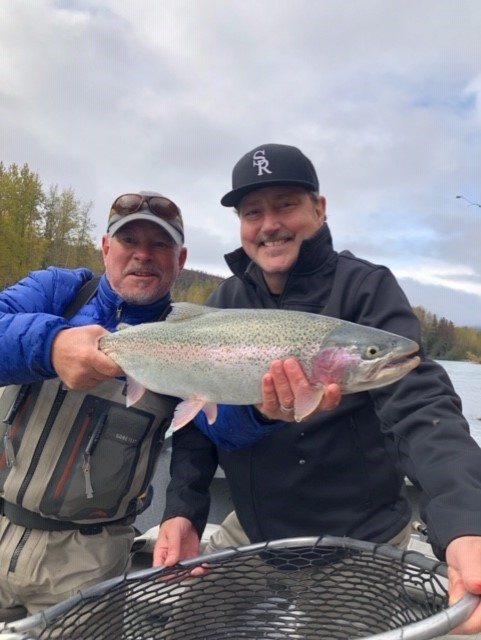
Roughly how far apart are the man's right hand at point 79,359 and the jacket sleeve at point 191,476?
96 centimetres

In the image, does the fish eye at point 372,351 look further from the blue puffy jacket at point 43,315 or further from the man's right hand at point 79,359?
the blue puffy jacket at point 43,315

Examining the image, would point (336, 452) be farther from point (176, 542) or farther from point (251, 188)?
point (251, 188)

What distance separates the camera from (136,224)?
12.7 ft

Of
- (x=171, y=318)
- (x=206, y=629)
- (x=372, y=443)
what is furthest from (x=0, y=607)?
(x=372, y=443)

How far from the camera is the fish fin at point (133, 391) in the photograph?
3.27 m

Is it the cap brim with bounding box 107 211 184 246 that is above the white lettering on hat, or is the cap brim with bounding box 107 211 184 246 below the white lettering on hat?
below

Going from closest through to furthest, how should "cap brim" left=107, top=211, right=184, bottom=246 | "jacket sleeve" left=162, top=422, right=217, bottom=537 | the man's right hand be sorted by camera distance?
the man's right hand, "jacket sleeve" left=162, top=422, right=217, bottom=537, "cap brim" left=107, top=211, right=184, bottom=246

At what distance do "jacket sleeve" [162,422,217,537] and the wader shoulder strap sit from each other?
1.12 m

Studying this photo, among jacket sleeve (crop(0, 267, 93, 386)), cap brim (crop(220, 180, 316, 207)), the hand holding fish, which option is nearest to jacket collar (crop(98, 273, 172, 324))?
jacket sleeve (crop(0, 267, 93, 386))

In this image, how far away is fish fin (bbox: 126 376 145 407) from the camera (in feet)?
10.7

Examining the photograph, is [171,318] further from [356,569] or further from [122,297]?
[356,569]

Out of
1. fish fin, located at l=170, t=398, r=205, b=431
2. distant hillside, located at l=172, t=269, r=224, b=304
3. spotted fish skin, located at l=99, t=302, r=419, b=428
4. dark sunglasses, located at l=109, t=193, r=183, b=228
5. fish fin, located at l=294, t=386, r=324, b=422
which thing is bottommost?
fish fin, located at l=170, t=398, r=205, b=431

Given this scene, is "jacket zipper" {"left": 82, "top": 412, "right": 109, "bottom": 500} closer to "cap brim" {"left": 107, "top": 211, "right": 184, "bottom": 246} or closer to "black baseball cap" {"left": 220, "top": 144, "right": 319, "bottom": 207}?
"cap brim" {"left": 107, "top": 211, "right": 184, "bottom": 246}

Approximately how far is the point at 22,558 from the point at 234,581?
4.32ft
